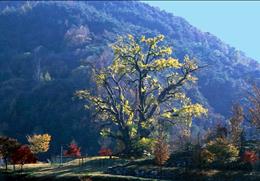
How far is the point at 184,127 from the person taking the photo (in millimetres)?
65500

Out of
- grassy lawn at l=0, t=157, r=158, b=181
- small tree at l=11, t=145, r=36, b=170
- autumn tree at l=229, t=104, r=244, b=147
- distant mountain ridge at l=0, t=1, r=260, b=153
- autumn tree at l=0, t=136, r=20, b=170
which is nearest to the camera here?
grassy lawn at l=0, t=157, r=158, b=181

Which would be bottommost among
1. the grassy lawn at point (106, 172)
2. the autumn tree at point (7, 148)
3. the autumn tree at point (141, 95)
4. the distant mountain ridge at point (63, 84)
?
the grassy lawn at point (106, 172)

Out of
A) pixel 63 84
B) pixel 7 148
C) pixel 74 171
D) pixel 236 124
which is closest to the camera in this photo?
pixel 74 171

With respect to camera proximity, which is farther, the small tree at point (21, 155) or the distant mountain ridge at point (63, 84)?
the distant mountain ridge at point (63, 84)

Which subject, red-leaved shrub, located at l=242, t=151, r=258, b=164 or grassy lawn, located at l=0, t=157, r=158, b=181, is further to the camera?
grassy lawn, located at l=0, t=157, r=158, b=181

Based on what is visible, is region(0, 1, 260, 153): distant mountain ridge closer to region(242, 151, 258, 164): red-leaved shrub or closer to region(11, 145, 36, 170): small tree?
region(11, 145, 36, 170): small tree

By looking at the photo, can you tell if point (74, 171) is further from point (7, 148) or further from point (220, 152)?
point (220, 152)

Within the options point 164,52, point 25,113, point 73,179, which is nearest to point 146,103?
point 164,52

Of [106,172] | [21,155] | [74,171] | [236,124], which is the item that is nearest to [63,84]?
[21,155]

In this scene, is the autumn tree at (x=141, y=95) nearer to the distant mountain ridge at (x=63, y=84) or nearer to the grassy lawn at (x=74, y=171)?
the grassy lawn at (x=74, y=171)

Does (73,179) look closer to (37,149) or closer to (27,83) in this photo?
(37,149)

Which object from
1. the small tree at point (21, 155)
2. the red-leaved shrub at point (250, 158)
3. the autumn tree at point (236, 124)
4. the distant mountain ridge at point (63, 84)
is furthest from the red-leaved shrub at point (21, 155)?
the distant mountain ridge at point (63, 84)

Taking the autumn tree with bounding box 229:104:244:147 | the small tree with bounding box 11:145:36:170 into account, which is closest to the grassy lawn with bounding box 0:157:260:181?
the small tree with bounding box 11:145:36:170

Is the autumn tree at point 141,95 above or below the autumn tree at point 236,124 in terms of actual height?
above
